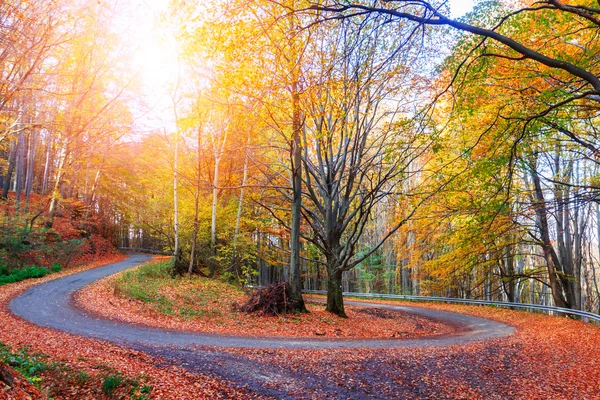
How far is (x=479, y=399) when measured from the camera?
562 centimetres

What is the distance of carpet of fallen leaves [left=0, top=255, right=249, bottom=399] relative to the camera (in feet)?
14.9

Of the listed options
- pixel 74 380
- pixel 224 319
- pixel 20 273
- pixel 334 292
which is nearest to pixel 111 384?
pixel 74 380

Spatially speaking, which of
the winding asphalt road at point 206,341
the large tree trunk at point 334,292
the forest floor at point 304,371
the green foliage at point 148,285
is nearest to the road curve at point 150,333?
the winding asphalt road at point 206,341

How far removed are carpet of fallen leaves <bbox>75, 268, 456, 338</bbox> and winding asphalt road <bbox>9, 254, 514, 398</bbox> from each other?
806 millimetres

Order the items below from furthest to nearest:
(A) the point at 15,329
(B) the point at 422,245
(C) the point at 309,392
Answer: (B) the point at 422,245, (A) the point at 15,329, (C) the point at 309,392

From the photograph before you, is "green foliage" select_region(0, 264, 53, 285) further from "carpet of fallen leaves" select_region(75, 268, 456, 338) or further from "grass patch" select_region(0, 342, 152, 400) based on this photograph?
"grass patch" select_region(0, 342, 152, 400)

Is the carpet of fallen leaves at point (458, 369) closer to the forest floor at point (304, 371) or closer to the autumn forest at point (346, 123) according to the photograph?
the forest floor at point (304, 371)

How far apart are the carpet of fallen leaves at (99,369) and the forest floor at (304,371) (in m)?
0.01

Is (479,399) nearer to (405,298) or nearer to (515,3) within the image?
(515,3)

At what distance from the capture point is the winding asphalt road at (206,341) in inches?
230

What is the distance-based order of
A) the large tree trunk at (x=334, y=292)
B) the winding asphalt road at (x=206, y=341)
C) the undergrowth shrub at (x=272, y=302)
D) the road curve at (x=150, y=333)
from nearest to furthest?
the winding asphalt road at (x=206, y=341)
the road curve at (x=150, y=333)
the undergrowth shrub at (x=272, y=302)
the large tree trunk at (x=334, y=292)

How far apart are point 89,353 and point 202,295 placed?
8.73 metres

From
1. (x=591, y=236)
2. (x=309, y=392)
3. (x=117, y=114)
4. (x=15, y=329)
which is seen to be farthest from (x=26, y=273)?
(x=591, y=236)

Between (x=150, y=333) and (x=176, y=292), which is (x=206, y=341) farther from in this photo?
(x=176, y=292)
